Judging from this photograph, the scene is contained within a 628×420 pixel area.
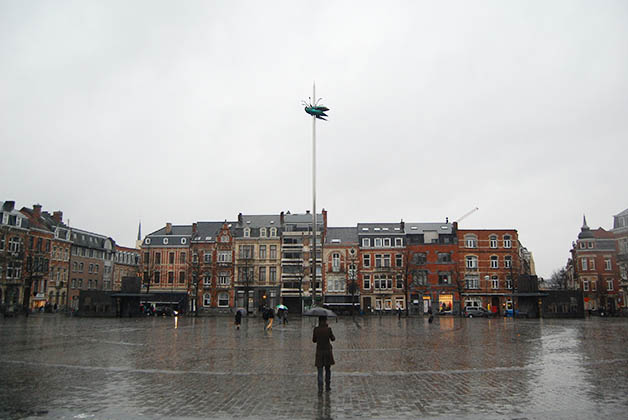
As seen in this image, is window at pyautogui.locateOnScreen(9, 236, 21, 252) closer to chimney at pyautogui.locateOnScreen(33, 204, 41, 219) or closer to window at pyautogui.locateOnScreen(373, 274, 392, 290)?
chimney at pyautogui.locateOnScreen(33, 204, 41, 219)

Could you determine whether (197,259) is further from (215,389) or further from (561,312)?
(215,389)

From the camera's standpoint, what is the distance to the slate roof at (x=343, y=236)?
72312mm

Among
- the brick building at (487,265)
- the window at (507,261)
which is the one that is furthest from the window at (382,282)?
the window at (507,261)

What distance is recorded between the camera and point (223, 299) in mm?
72500

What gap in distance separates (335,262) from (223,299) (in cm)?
1762

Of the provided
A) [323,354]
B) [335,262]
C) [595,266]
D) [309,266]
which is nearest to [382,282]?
[335,262]

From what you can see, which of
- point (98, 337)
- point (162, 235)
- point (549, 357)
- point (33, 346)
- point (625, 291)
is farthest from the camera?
point (162, 235)

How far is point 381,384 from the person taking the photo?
12594 mm

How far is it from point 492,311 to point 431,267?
10096mm

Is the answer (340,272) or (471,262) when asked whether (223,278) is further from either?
(471,262)

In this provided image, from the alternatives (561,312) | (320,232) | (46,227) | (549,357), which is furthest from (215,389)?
(46,227)

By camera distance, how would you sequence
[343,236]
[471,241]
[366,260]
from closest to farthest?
[471,241] < [366,260] < [343,236]

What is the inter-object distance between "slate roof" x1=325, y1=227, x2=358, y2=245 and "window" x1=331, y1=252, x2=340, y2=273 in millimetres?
1787

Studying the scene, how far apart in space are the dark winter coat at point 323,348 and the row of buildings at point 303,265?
177ft
